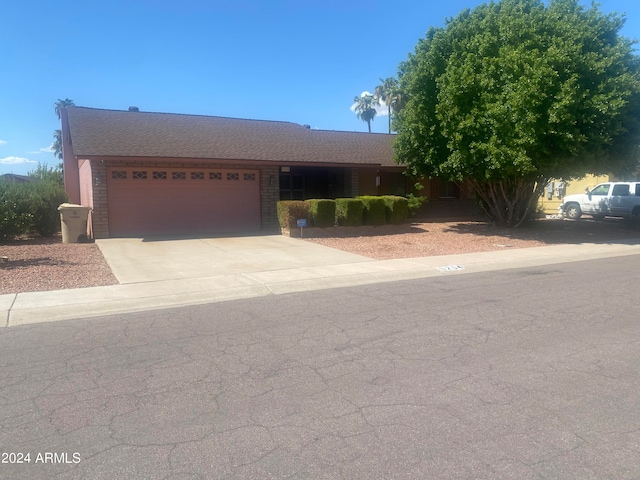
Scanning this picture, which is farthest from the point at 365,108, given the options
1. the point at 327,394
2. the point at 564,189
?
the point at 327,394

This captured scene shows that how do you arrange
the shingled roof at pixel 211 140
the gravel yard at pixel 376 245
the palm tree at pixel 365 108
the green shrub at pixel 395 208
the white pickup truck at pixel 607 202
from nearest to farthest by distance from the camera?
the gravel yard at pixel 376 245 → the shingled roof at pixel 211 140 → the green shrub at pixel 395 208 → the white pickup truck at pixel 607 202 → the palm tree at pixel 365 108

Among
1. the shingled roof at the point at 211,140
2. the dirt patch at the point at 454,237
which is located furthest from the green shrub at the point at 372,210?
the shingled roof at the point at 211,140

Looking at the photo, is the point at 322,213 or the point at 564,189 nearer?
the point at 322,213

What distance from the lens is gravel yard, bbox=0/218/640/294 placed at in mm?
9477

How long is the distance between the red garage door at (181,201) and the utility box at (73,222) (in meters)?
1.23

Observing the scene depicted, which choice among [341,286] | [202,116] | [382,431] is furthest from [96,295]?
[202,116]

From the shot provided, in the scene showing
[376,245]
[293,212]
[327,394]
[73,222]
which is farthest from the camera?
[293,212]

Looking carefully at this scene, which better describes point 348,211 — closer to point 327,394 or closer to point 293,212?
point 293,212

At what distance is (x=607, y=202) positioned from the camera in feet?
74.6

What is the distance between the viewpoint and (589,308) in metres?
7.15

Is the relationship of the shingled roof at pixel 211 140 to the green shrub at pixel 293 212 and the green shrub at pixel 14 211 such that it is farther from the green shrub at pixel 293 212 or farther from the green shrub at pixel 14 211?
the green shrub at pixel 293 212

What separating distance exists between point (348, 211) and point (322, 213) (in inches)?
39.9

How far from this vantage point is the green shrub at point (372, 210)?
1744 cm

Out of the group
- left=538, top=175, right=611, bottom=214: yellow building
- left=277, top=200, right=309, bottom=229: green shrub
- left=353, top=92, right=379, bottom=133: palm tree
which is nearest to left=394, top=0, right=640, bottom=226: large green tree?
left=277, top=200, right=309, bottom=229: green shrub
